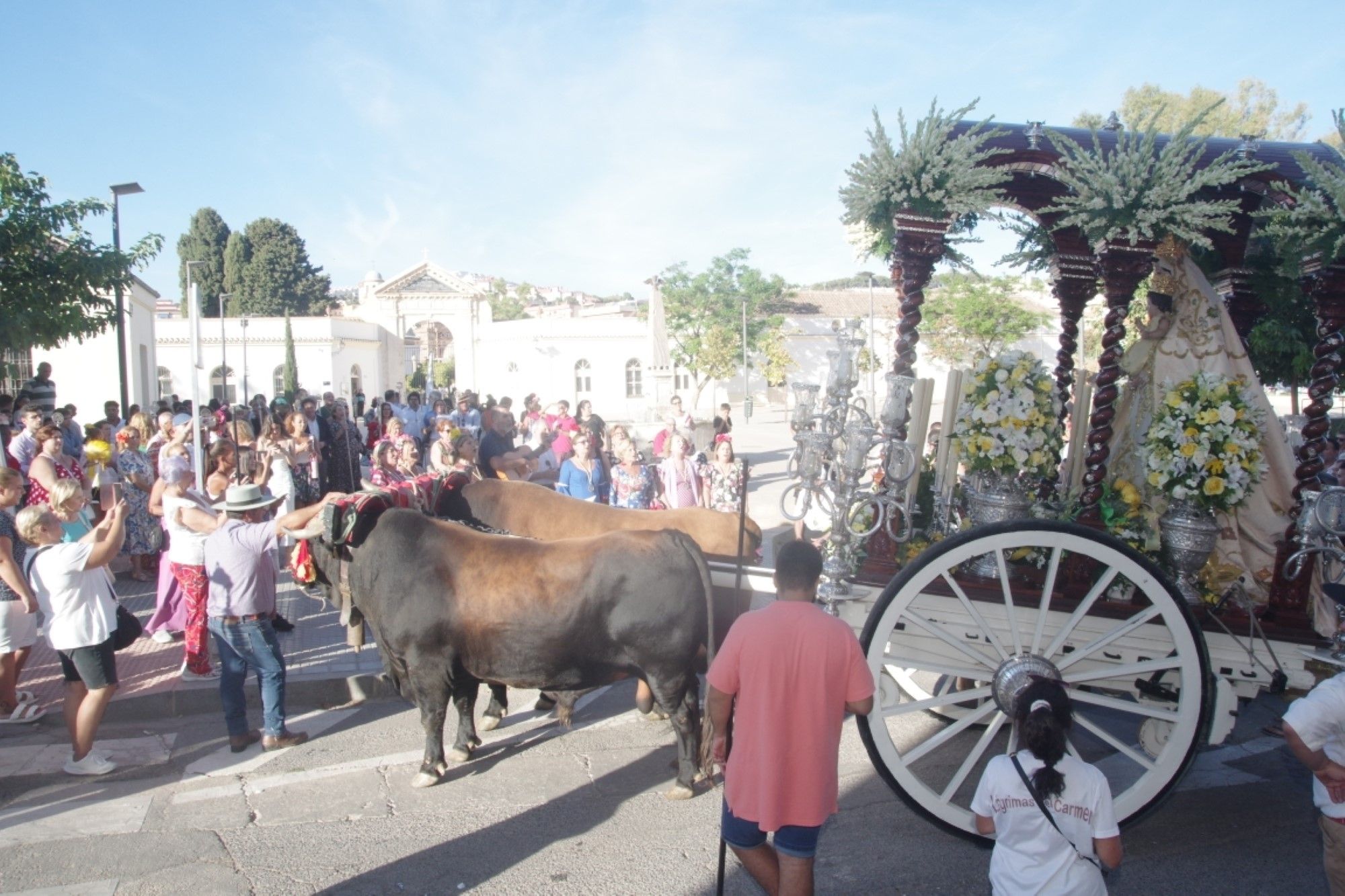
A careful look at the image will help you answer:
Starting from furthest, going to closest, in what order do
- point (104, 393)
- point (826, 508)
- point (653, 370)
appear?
1. point (653, 370)
2. point (104, 393)
3. point (826, 508)

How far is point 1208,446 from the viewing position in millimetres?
4281

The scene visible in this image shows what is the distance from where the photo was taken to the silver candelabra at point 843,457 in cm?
441

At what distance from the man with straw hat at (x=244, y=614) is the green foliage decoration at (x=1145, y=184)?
15.3ft

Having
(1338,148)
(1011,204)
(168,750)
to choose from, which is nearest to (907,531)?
(1011,204)

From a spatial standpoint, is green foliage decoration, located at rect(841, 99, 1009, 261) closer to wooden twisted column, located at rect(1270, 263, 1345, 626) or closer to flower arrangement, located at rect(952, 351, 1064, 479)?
flower arrangement, located at rect(952, 351, 1064, 479)

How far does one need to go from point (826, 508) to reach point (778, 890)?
1.92 metres

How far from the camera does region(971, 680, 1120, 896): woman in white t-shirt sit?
102 inches

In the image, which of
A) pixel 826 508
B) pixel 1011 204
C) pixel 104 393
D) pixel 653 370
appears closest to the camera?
pixel 826 508

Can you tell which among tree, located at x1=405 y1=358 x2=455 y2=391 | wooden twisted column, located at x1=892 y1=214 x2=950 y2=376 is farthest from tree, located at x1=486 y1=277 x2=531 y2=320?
wooden twisted column, located at x1=892 y1=214 x2=950 y2=376

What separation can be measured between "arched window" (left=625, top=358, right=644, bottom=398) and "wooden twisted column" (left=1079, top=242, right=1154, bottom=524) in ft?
149

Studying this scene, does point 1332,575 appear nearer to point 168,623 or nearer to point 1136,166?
point 1136,166

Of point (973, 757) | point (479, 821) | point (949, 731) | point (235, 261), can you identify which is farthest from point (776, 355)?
point (973, 757)

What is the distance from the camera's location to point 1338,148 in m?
4.32

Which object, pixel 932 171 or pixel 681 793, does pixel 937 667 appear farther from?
pixel 932 171
